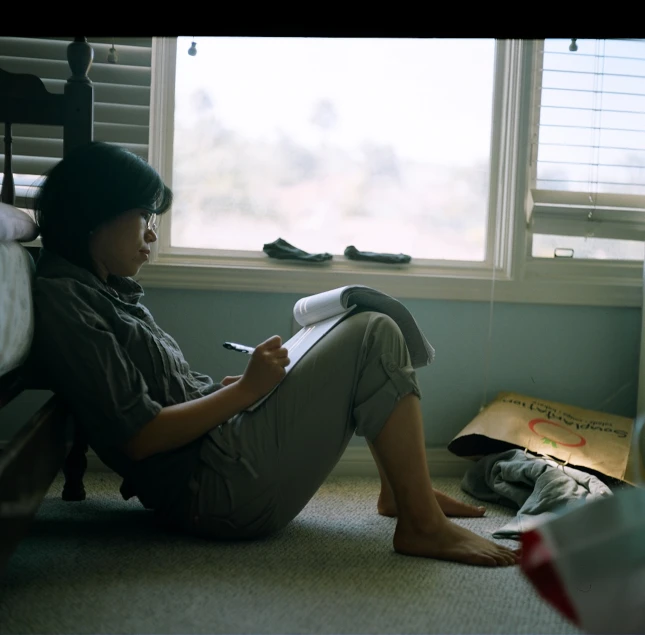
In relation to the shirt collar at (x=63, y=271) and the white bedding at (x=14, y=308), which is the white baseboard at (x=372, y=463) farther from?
the white bedding at (x=14, y=308)

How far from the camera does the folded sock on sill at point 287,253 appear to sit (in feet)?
7.37

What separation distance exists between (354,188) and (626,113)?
2.61 ft

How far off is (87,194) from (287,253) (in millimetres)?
872

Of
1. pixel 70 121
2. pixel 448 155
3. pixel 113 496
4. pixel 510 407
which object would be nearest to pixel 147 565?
pixel 113 496

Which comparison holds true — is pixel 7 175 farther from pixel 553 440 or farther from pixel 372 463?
pixel 553 440

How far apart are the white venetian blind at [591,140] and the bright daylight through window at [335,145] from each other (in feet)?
0.58

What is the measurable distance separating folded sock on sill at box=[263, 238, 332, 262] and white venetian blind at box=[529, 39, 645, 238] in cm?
61

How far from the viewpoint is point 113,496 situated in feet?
6.21

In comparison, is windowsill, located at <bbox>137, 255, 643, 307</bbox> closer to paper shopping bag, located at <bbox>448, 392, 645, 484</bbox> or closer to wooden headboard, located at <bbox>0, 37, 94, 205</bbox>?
paper shopping bag, located at <bbox>448, 392, 645, 484</bbox>

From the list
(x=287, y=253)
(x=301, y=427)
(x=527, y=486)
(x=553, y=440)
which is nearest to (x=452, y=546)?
(x=301, y=427)

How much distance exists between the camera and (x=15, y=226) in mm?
1245

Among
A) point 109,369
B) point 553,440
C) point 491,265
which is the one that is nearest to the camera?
point 109,369

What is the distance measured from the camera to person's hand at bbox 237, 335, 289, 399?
1.34m

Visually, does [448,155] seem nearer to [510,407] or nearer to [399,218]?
[399,218]
